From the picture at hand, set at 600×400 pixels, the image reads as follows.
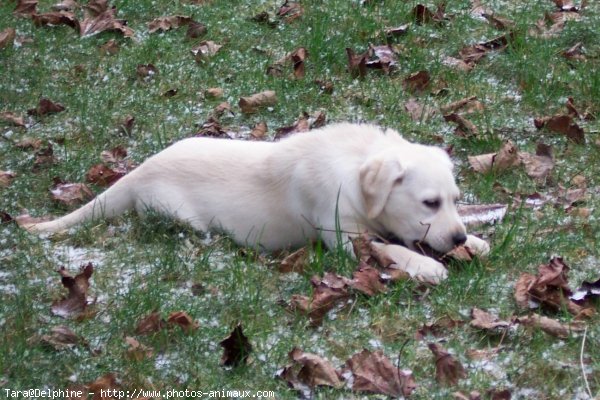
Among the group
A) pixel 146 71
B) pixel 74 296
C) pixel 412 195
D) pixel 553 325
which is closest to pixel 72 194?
pixel 74 296

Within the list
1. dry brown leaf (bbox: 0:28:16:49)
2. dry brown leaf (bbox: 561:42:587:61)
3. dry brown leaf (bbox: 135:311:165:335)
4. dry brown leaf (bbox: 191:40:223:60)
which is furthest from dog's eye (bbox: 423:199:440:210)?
dry brown leaf (bbox: 0:28:16:49)

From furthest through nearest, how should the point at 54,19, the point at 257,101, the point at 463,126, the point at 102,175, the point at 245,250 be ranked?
the point at 54,19 < the point at 257,101 < the point at 463,126 < the point at 102,175 < the point at 245,250

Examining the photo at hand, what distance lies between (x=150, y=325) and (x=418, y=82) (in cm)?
295

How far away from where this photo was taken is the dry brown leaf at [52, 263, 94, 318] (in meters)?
4.14

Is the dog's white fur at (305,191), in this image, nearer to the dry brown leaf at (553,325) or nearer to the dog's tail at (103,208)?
the dog's tail at (103,208)

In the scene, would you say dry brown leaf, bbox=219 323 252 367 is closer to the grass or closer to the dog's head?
the grass

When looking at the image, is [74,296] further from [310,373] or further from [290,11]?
[290,11]

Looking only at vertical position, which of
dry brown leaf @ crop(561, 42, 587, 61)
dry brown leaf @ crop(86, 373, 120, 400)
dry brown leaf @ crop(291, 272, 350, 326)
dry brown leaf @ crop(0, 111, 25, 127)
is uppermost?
dry brown leaf @ crop(561, 42, 587, 61)

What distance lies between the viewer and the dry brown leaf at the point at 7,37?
289 inches

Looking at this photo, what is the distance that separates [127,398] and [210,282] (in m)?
0.95

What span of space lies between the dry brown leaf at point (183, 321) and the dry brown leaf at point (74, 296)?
16.8 inches

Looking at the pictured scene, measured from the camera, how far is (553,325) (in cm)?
364

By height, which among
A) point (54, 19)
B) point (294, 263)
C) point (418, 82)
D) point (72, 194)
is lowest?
point (72, 194)

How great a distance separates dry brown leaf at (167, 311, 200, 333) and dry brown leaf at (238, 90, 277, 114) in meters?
2.50
